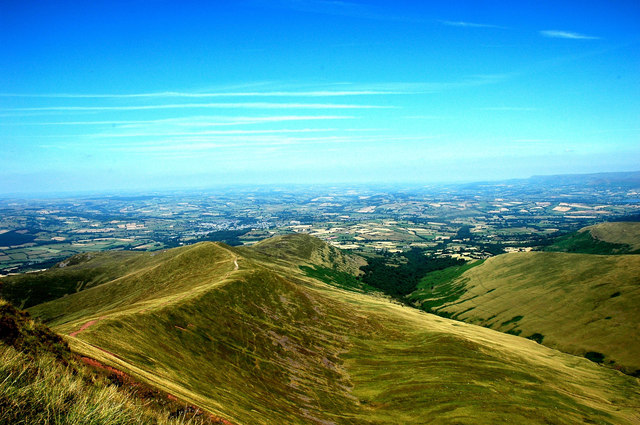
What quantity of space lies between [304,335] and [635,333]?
13573 centimetres

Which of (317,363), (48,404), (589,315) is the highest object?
(48,404)

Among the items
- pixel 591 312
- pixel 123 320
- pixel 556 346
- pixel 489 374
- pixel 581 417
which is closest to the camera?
pixel 123 320

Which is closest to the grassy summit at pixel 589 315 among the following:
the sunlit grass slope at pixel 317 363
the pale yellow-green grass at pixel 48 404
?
the sunlit grass slope at pixel 317 363

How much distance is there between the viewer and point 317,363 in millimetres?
87312

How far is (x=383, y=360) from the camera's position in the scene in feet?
326

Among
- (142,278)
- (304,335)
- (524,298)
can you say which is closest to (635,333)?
(524,298)

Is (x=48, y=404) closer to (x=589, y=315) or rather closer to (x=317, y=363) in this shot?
(x=317, y=363)

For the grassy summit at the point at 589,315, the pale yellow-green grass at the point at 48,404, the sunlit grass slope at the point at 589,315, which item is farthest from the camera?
the sunlit grass slope at the point at 589,315

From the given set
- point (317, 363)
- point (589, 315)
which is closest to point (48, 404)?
point (317, 363)

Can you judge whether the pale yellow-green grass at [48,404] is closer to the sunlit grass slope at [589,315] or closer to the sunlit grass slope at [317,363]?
the sunlit grass slope at [317,363]

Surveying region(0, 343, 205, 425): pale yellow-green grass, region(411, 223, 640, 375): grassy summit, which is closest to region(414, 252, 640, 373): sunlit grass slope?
region(411, 223, 640, 375): grassy summit

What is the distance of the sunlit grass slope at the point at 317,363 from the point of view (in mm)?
54969

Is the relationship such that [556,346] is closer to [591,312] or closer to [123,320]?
[591,312]

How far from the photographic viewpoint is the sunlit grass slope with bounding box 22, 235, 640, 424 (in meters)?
55.0
